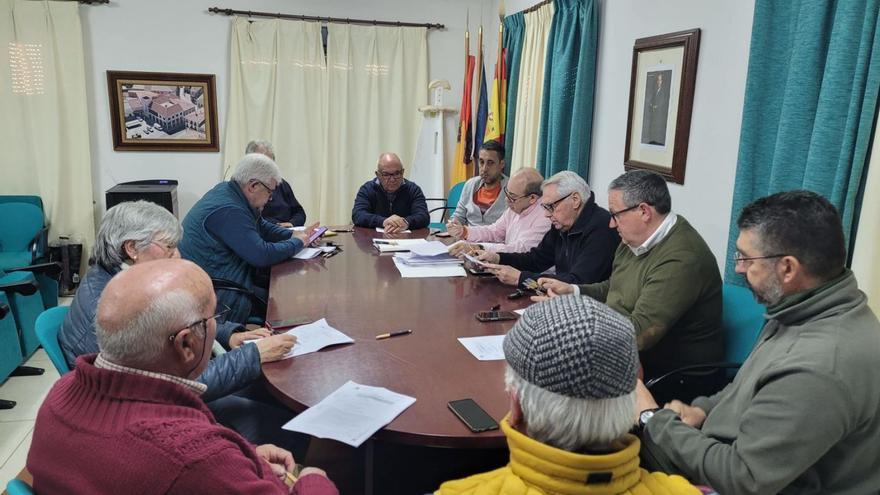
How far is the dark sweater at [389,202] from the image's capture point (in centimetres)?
410

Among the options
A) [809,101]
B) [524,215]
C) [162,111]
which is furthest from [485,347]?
[162,111]

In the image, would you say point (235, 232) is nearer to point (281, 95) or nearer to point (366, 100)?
point (281, 95)

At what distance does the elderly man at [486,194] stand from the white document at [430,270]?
1.05 m

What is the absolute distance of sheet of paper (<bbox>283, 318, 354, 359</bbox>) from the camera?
1.81 meters

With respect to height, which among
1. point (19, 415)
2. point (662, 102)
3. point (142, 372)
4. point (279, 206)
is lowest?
point (19, 415)

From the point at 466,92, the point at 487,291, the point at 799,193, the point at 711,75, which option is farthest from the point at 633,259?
the point at 466,92

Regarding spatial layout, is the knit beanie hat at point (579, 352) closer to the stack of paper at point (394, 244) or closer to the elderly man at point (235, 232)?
the elderly man at point (235, 232)

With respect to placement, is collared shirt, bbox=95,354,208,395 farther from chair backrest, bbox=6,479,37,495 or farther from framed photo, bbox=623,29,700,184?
framed photo, bbox=623,29,700,184

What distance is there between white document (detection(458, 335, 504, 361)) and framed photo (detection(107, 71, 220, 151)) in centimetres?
404

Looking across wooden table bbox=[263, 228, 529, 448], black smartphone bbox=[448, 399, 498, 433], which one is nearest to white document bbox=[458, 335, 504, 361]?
wooden table bbox=[263, 228, 529, 448]

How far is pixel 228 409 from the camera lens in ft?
6.23

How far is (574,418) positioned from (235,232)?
218 centimetres

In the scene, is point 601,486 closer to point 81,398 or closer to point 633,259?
point 81,398

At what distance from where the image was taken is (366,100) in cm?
540
